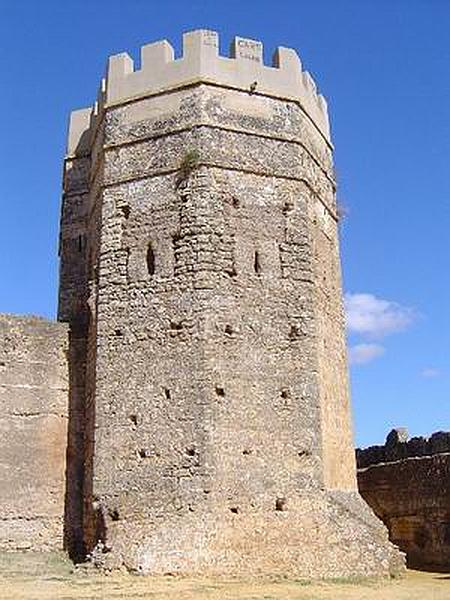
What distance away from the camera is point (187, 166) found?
14594 millimetres

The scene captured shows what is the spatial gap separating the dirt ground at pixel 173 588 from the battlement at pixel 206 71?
887 cm

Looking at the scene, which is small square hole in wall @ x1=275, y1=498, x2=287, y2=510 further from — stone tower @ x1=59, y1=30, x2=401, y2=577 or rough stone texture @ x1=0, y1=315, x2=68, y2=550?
rough stone texture @ x1=0, y1=315, x2=68, y2=550

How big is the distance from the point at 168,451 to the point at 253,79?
289 inches

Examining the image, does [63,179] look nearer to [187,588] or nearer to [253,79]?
[253,79]

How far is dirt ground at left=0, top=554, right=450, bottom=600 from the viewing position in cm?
1076

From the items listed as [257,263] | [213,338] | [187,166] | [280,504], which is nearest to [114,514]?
[280,504]

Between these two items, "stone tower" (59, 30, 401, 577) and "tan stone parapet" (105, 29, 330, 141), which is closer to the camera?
"stone tower" (59, 30, 401, 577)

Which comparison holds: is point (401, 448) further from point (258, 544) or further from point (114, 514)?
point (114, 514)

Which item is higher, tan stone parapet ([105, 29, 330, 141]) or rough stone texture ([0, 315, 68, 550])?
tan stone parapet ([105, 29, 330, 141])

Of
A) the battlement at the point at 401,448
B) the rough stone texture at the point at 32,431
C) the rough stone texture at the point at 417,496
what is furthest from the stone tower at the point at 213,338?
the battlement at the point at 401,448

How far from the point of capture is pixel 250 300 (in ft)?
46.2

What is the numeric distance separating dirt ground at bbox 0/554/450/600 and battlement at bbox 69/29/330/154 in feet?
29.1

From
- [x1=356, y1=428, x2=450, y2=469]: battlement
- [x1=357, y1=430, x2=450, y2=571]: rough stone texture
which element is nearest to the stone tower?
[x1=357, y1=430, x2=450, y2=571]: rough stone texture

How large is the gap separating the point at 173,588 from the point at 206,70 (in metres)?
9.32
